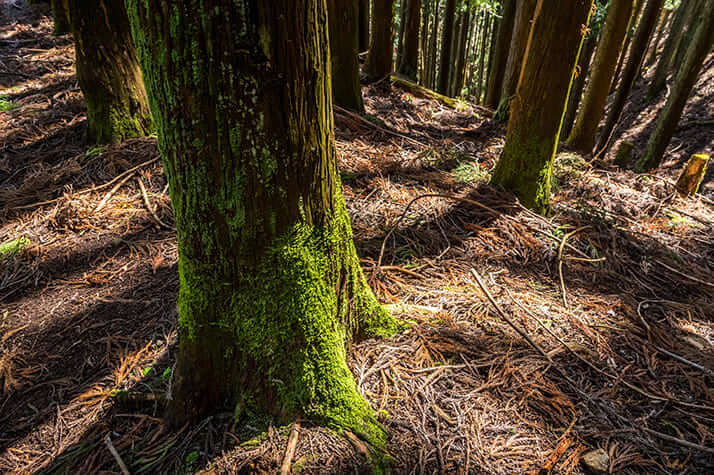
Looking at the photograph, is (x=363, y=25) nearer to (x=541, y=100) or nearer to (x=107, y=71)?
(x=107, y=71)

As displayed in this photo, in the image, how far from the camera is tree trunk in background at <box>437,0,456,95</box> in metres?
9.25

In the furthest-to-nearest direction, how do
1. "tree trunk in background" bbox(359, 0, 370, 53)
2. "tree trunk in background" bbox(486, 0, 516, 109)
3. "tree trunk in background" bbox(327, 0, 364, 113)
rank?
"tree trunk in background" bbox(486, 0, 516, 109) < "tree trunk in background" bbox(359, 0, 370, 53) < "tree trunk in background" bbox(327, 0, 364, 113)

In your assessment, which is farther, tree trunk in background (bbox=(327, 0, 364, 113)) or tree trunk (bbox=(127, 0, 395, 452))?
tree trunk in background (bbox=(327, 0, 364, 113))

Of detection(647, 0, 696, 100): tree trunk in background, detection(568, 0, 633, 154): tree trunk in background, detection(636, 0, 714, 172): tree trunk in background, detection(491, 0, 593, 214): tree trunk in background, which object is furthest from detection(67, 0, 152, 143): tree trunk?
detection(647, 0, 696, 100): tree trunk in background

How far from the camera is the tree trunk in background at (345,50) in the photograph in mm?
4516

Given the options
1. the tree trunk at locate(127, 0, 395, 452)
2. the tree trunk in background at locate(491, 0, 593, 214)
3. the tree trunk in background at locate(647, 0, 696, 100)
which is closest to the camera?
the tree trunk at locate(127, 0, 395, 452)

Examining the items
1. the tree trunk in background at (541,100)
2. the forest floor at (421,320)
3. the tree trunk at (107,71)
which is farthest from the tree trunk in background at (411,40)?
the tree trunk at (107,71)

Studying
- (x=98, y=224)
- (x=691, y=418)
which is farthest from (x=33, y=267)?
(x=691, y=418)

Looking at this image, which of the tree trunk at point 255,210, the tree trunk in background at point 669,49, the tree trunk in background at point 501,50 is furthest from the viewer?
the tree trunk in background at point 669,49

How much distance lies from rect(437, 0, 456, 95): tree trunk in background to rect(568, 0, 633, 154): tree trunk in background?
435 cm

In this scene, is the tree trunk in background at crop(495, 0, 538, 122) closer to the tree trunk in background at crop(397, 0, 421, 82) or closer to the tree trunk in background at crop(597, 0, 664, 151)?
the tree trunk in background at crop(597, 0, 664, 151)

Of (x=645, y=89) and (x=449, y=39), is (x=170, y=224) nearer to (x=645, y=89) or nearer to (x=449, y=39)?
(x=449, y=39)

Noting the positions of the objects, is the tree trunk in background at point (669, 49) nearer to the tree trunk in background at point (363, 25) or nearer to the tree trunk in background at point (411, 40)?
the tree trunk in background at point (411, 40)

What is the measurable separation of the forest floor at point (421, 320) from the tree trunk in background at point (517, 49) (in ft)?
7.15
